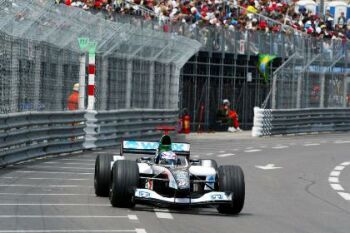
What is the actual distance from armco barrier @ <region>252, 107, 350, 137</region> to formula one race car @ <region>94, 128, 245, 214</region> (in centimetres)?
2120

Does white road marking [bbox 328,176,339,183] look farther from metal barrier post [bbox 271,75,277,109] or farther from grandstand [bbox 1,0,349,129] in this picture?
metal barrier post [bbox 271,75,277,109]

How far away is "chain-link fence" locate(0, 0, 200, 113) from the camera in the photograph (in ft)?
63.2

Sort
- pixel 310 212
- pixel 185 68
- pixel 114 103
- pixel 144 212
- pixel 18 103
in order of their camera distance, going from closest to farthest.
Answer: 1. pixel 144 212
2. pixel 310 212
3. pixel 18 103
4. pixel 114 103
5. pixel 185 68

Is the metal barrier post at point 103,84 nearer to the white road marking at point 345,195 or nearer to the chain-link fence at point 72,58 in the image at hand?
the chain-link fence at point 72,58

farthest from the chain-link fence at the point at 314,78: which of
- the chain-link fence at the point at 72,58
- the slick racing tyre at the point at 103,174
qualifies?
the slick racing tyre at the point at 103,174

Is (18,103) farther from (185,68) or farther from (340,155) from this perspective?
(185,68)

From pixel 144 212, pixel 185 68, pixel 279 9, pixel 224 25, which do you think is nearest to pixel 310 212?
pixel 144 212

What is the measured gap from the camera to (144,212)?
12789 mm

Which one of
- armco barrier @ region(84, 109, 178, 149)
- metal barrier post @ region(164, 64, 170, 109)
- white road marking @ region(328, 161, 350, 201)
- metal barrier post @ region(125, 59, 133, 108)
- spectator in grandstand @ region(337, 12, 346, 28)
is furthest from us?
spectator in grandstand @ region(337, 12, 346, 28)

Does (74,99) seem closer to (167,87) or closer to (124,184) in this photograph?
Answer: (167,87)

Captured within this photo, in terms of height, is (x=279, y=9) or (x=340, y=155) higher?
(x=279, y=9)

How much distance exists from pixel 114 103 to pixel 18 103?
22.3 feet

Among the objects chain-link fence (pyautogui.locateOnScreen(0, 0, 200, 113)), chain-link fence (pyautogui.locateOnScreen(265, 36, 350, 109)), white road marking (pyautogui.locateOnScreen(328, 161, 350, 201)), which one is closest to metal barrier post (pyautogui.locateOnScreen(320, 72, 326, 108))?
chain-link fence (pyautogui.locateOnScreen(265, 36, 350, 109))

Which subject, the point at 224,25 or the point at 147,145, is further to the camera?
the point at 224,25
